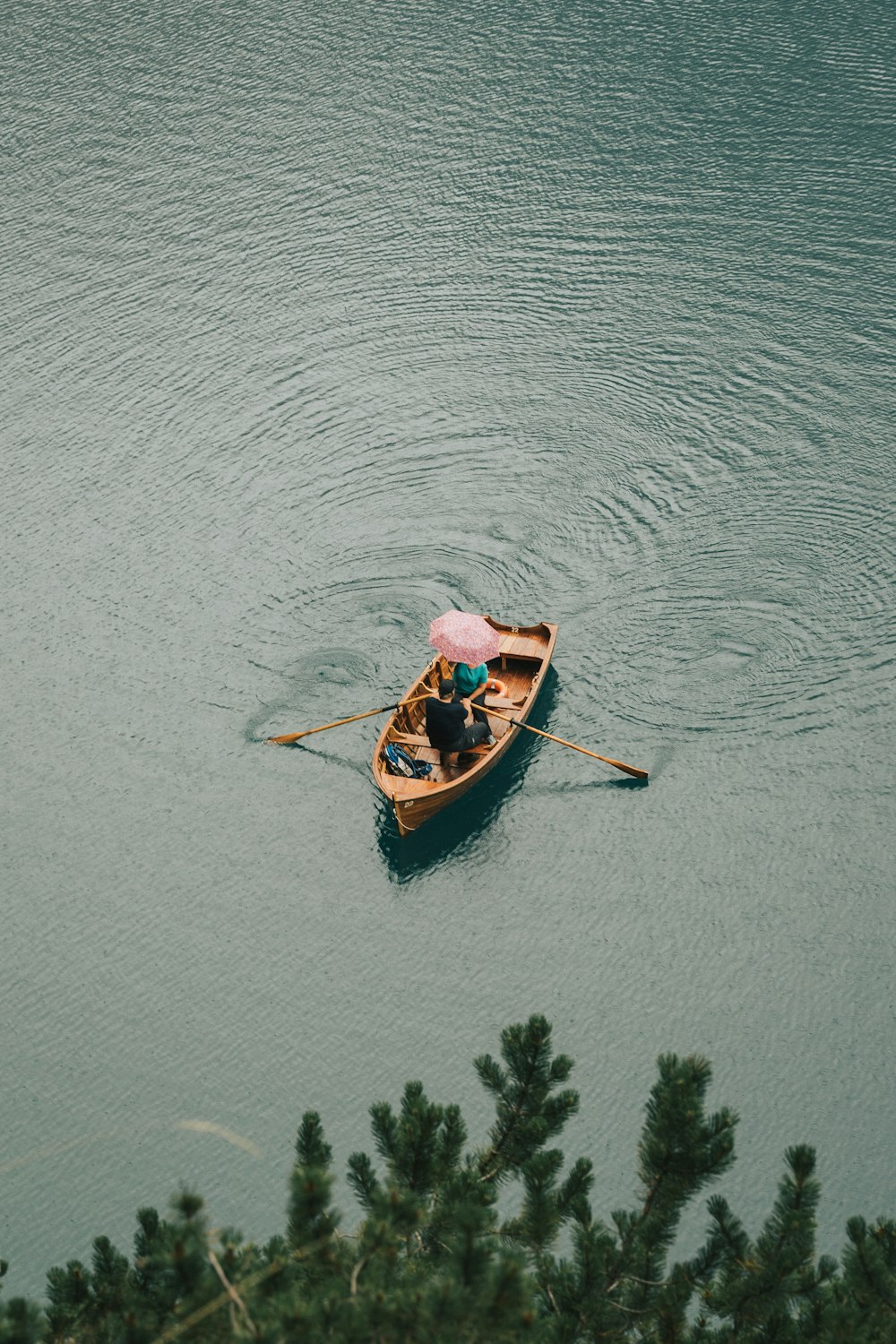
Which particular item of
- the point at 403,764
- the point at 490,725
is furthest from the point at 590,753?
the point at 403,764

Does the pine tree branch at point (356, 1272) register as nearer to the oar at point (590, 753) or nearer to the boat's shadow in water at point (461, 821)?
the boat's shadow in water at point (461, 821)

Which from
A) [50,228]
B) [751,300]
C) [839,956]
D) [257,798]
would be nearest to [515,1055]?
[839,956]

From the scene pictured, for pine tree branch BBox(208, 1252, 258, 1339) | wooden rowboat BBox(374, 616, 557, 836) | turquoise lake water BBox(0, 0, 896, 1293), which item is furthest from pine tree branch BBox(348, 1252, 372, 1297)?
wooden rowboat BBox(374, 616, 557, 836)

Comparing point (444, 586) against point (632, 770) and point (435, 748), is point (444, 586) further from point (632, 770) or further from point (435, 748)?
point (632, 770)

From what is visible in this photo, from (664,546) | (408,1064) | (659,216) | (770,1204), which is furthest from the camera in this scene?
(659,216)

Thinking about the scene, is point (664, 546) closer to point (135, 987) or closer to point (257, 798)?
point (257, 798)
